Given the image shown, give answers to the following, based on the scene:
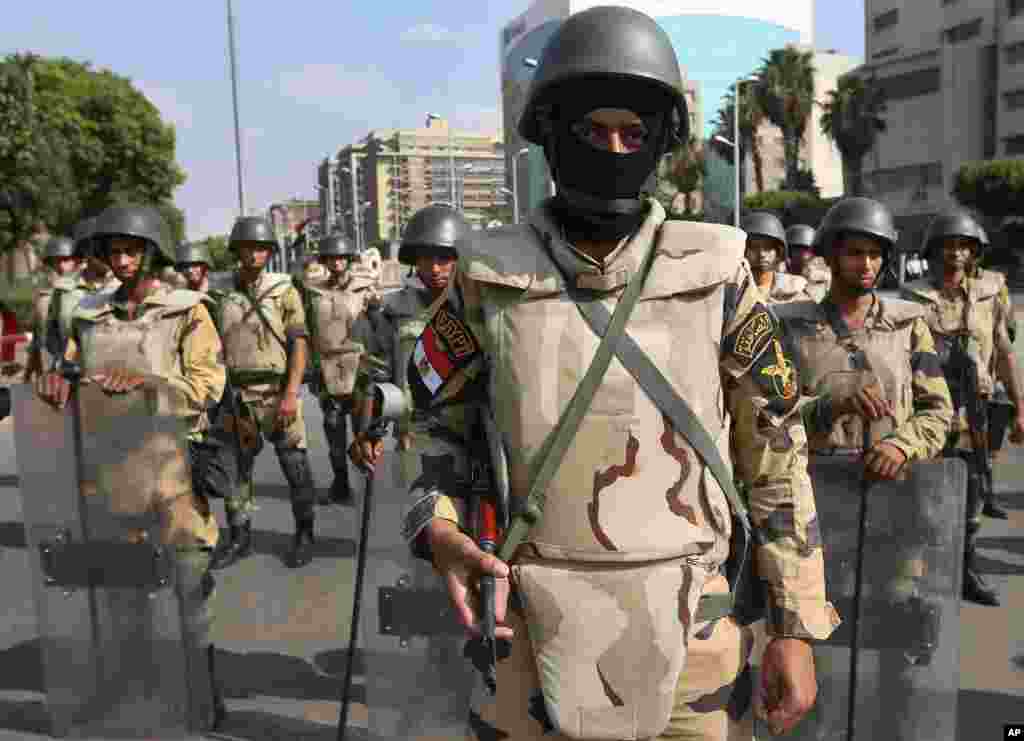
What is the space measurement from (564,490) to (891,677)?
1.78 m

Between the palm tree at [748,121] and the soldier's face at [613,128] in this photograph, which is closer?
the soldier's face at [613,128]

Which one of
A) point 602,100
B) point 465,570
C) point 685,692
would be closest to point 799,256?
point 602,100

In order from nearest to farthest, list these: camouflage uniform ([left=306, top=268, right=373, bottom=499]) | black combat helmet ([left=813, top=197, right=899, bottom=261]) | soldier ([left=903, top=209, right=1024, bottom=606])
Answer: black combat helmet ([left=813, top=197, right=899, bottom=261]) < soldier ([left=903, top=209, right=1024, bottom=606]) < camouflage uniform ([left=306, top=268, right=373, bottom=499])

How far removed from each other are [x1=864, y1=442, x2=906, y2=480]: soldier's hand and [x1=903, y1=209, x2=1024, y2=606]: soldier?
96.9 inches

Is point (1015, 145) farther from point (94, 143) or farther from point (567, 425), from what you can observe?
point (567, 425)

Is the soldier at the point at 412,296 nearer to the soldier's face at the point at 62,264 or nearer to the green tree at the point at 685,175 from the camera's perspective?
the soldier's face at the point at 62,264

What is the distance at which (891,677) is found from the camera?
307cm

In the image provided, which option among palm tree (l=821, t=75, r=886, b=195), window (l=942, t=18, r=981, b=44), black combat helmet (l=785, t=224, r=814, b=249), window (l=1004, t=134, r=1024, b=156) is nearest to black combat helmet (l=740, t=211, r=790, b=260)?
black combat helmet (l=785, t=224, r=814, b=249)

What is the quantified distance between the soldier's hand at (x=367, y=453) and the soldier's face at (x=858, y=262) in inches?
69.6

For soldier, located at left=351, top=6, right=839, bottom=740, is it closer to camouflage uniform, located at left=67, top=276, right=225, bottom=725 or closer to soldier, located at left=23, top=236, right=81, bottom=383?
camouflage uniform, located at left=67, top=276, right=225, bottom=725

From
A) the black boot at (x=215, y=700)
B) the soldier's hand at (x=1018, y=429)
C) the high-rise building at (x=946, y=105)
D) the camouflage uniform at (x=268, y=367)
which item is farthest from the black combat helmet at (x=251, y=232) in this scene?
the high-rise building at (x=946, y=105)

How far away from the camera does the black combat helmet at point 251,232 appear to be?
6.07 meters

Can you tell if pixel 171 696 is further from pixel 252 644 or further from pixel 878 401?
pixel 878 401

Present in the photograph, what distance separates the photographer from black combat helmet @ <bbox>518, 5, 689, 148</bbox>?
178 centimetres
